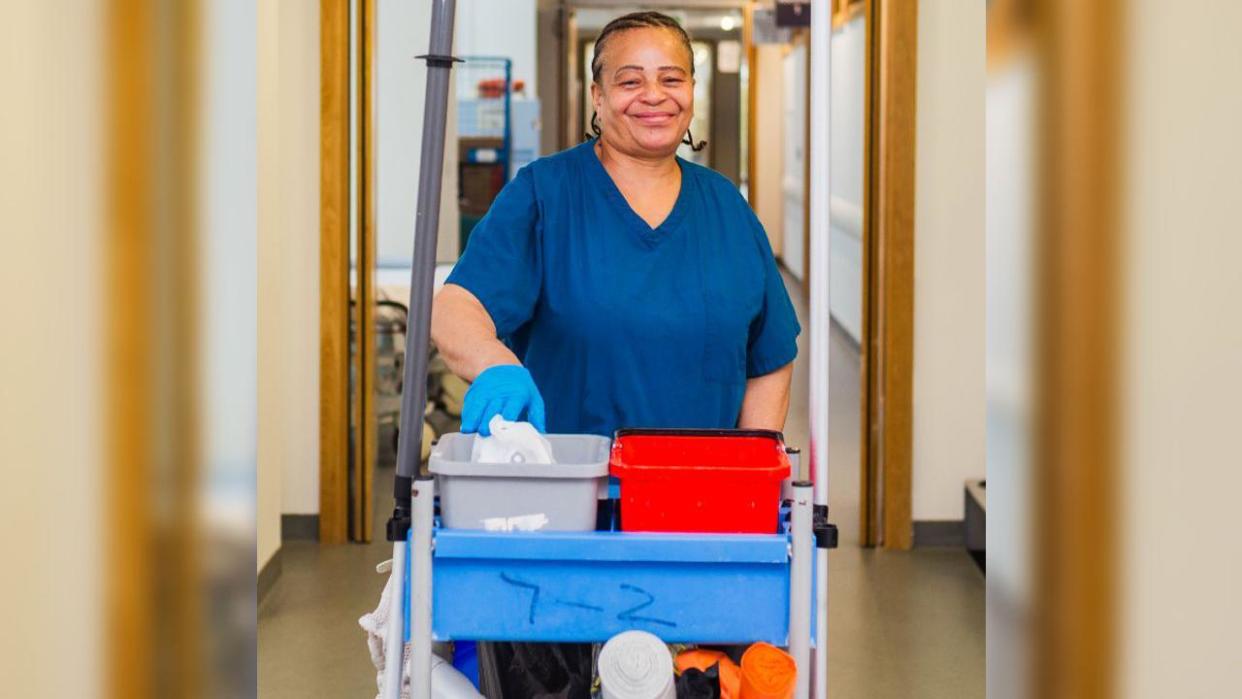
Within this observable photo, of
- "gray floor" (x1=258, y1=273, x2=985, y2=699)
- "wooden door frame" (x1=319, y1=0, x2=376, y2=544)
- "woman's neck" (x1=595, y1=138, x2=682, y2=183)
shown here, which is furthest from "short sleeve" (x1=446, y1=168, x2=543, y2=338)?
"wooden door frame" (x1=319, y1=0, x2=376, y2=544)

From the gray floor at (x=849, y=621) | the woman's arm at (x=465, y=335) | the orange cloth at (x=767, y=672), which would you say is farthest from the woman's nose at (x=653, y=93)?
the gray floor at (x=849, y=621)

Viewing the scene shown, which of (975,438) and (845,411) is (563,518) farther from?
(845,411)

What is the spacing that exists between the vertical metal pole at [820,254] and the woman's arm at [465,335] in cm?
49

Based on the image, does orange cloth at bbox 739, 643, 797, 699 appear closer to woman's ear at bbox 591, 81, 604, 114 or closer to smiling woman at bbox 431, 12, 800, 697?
smiling woman at bbox 431, 12, 800, 697

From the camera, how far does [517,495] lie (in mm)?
A: 1696

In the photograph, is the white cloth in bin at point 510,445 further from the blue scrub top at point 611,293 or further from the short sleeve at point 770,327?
the short sleeve at point 770,327

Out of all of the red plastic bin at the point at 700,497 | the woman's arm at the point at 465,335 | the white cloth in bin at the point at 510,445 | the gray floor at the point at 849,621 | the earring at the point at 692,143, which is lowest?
the gray floor at the point at 849,621

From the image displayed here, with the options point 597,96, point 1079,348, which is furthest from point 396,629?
point 1079,348

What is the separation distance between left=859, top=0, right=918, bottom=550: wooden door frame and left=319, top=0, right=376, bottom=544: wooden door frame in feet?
5.16

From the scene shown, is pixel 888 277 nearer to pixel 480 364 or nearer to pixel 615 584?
pixel 480 364

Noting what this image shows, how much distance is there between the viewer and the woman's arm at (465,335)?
2123 mm

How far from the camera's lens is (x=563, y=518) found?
1698 mm

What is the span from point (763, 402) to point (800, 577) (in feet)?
2.57

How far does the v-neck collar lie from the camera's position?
2293 millimetres
